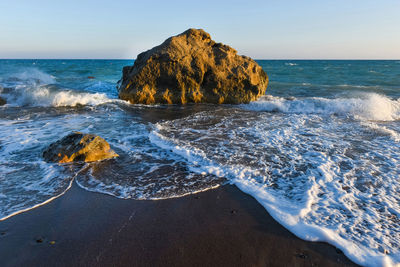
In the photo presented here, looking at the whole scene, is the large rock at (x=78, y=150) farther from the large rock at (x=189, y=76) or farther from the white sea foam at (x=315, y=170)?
the large rock at (x=189, y=76)

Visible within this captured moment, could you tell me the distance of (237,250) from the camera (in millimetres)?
2141

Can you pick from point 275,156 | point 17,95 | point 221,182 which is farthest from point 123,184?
point 17,95

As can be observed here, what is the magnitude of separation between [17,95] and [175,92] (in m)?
6.65

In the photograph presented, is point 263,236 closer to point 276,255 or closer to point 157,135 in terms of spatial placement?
point 276,255

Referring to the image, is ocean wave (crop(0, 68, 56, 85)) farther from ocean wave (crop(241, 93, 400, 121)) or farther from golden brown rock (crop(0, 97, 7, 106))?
ocean wave (crop(241, 93, 400, 121))

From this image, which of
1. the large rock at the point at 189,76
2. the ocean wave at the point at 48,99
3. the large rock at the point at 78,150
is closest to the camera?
the large rock at the point at 78,150

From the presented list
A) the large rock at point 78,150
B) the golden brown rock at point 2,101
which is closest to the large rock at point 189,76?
the golden brown rock at point 2,101

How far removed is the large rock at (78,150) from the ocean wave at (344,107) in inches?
238

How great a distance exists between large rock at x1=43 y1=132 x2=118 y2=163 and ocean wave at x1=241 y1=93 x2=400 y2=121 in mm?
6049

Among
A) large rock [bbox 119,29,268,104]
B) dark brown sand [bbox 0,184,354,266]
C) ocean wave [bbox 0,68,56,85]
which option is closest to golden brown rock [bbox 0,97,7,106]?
large rock [bbox 119,29,268,104]

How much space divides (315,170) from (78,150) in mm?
3791

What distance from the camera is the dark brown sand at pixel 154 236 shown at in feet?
6.72

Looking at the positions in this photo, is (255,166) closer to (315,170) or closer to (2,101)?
(315,170)

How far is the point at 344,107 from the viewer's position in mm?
8133
